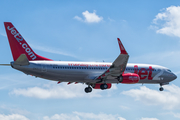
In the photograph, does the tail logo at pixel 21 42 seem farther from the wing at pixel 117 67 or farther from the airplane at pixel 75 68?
the wing at pixel 117 67

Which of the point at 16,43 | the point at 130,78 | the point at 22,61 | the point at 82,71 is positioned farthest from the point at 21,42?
the point at 130,78

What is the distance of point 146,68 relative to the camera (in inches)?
1848

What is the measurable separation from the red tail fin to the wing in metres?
10.3

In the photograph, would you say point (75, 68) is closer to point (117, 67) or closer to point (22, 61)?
point (117, 67)

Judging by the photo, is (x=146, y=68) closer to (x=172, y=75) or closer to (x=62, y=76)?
(x=172, y=75)

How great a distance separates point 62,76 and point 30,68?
15.7 feet

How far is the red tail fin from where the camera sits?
40.2 m

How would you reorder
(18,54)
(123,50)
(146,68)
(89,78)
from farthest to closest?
(146,68), (89,78), (18,54), (123,50)

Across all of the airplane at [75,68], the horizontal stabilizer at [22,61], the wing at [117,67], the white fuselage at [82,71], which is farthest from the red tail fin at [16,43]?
the wing at [117,67]

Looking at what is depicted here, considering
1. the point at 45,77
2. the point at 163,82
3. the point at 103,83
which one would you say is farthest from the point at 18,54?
the point at 163,82

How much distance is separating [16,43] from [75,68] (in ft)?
29.2

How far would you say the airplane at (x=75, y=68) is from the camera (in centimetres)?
3916

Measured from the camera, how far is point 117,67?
40562 millimetres

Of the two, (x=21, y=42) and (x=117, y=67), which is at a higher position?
(x=21, y=42)
